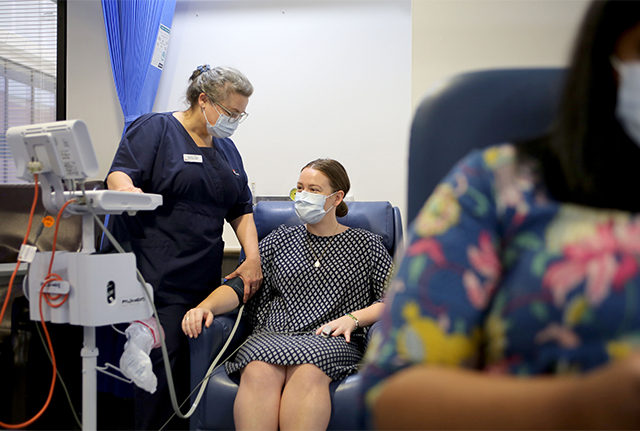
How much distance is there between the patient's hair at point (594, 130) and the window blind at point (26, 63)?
3.39 metres

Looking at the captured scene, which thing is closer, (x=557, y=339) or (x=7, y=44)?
(x=557, y=339)

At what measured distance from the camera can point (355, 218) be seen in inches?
82.0

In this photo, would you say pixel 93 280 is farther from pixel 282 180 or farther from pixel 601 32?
pixel 282 180

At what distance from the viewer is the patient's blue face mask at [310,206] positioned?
187 centimetres

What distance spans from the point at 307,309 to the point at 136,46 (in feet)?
6.77

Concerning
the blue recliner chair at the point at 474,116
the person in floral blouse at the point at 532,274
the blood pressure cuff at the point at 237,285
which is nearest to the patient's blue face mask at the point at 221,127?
the blood pressure cuff at the point at 237,285

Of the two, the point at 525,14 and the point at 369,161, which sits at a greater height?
the point at 525,14

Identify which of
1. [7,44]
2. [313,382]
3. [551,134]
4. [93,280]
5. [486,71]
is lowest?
[313,382]

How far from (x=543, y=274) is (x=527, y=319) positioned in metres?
0.05

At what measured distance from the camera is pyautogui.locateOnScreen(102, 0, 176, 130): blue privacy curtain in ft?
9.21

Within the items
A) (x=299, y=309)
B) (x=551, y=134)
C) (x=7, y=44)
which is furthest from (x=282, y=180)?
(x=551, y=134)

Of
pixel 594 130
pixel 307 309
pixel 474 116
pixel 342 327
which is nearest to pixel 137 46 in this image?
pixel 307 309

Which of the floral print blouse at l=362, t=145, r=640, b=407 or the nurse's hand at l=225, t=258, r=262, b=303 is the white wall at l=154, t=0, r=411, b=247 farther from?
the floral print blouse at l=362, t=145, r=640, b=407

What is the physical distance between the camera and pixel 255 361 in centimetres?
148
